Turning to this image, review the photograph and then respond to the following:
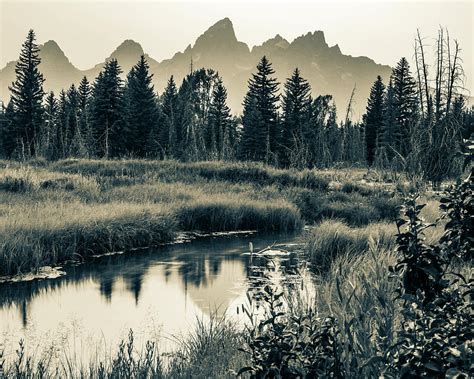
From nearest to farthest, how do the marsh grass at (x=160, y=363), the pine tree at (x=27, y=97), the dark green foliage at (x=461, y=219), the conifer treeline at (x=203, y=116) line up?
the dark green foliage at (x=461, y=219)
the marsh grass at (x=160, y=363)
the conifer treeline at (x=203, y=116)
the pine tree at (x=27, y=97)

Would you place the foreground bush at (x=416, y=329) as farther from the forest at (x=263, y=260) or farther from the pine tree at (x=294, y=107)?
the pine tree at (x=294, y=107)

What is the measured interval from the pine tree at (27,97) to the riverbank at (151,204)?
2467 centimetres

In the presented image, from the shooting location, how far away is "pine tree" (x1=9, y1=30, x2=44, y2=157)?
48.9 meters

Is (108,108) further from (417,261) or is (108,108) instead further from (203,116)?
(417,261)

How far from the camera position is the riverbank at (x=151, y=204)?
1150 centimetres

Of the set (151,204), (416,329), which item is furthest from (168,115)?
(416,329)

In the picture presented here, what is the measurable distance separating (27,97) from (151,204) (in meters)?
38.0

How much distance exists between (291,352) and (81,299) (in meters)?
6.46

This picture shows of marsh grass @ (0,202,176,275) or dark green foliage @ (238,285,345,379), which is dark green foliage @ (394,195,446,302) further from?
marsh grass @ (0,202,176,275)

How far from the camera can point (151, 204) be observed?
51.4 feet

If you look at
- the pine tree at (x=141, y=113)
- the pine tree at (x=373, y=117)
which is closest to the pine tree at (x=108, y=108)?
the pine tree at (x=141, y=113)

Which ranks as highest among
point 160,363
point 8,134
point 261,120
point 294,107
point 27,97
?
point 27,97

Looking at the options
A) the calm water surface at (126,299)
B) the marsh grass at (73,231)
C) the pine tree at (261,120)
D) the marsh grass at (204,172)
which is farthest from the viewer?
the pine tree at (261,120)

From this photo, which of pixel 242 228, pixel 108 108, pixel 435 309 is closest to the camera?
pixel 435 309
